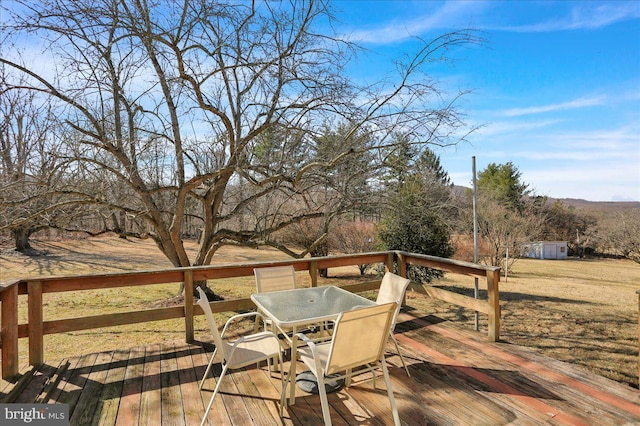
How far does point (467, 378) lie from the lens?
2857 millimetres

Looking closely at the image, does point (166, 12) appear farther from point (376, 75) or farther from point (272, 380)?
point (272, 380)

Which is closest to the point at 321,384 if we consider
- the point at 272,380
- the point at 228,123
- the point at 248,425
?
the point at 248,425

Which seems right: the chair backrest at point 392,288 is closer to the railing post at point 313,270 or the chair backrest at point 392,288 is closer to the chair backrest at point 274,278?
the chair backrest at point 274,278

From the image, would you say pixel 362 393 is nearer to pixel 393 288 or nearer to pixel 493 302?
pixel 393 288

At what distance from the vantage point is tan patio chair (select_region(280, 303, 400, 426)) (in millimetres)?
1991

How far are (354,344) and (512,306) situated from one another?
347 inches

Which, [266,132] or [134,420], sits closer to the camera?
[134,420]

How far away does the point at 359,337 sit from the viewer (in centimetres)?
210

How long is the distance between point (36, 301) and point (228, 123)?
128 inches

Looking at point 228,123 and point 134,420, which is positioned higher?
point 228,123

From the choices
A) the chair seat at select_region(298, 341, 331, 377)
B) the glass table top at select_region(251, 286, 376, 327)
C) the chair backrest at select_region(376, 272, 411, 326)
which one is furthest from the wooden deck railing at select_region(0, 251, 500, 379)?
the chair seat at select_region(298, 341, 331, 377)

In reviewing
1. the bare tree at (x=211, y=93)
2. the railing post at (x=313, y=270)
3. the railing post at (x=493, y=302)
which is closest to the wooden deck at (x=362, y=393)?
the railing post at (x=493, y=302)

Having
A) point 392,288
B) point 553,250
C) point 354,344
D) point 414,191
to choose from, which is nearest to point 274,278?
point 392,288

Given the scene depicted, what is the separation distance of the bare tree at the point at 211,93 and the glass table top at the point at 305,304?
2424 mm
